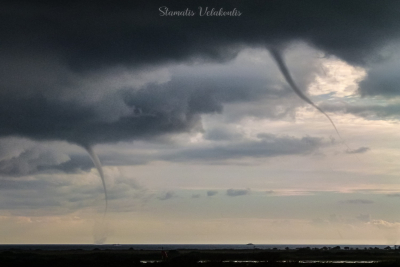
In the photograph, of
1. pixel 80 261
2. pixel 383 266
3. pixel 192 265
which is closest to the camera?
pixel 383 266

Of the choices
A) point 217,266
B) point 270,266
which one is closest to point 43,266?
point 217,266

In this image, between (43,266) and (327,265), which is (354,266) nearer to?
(327,265)

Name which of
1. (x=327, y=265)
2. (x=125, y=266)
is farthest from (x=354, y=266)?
(x=125, y=266)

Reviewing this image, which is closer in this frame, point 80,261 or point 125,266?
point 125,266

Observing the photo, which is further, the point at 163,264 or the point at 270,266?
the point at 163,264

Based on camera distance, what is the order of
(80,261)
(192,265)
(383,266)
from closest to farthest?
(383,266)
(192,265)
(80,261)

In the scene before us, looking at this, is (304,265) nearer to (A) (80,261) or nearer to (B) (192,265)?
(B) (192,265)

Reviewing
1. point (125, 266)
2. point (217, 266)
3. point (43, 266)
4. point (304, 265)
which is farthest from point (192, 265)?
point (43, 266)

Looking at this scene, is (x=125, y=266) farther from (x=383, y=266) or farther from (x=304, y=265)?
(x=383, y=266)
